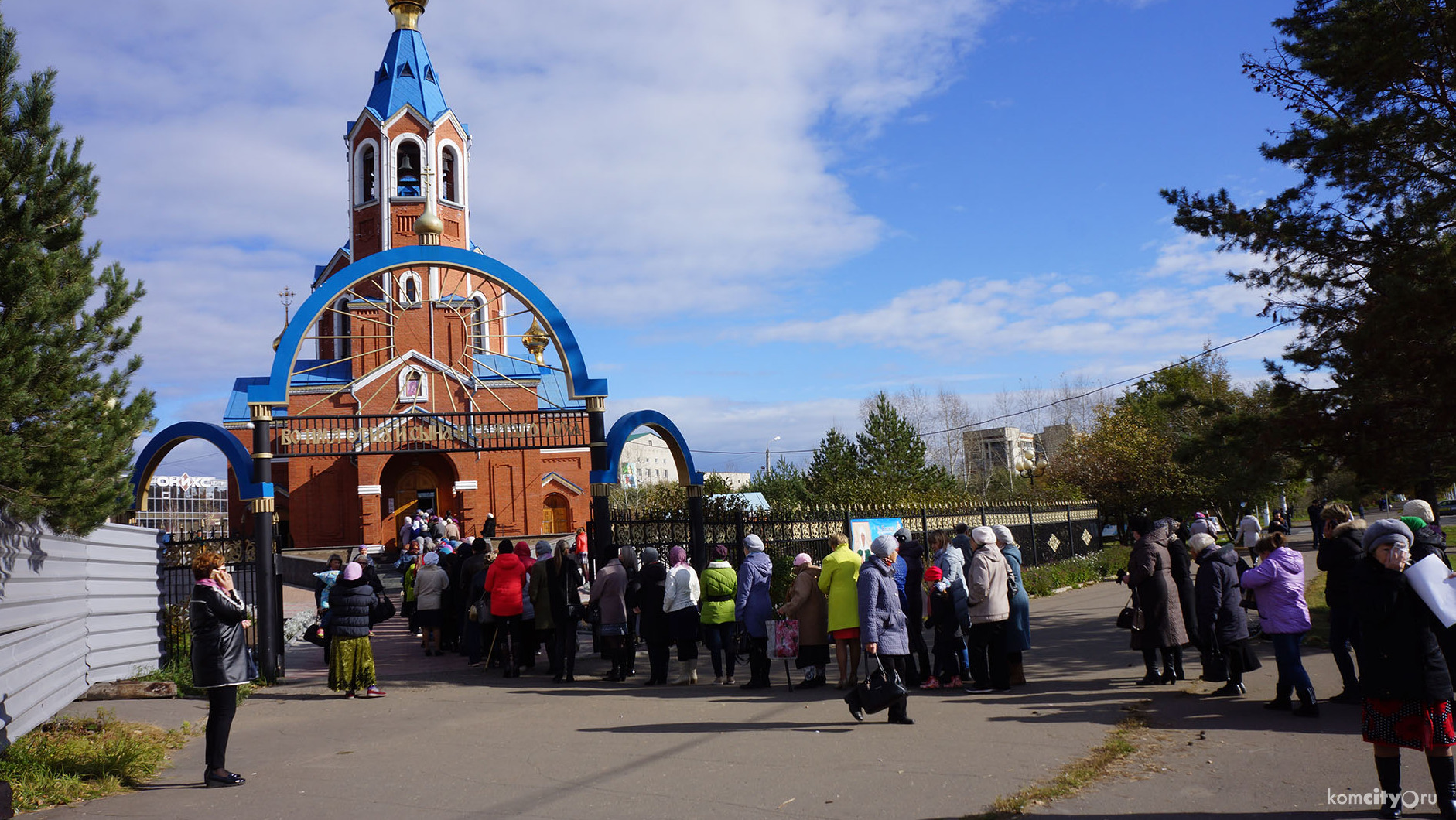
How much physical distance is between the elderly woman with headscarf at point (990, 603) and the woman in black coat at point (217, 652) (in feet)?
21.4

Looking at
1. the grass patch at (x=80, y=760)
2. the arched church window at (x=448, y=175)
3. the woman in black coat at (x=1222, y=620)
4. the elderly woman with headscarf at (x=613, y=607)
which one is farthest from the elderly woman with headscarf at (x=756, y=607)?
the arched church window at (x=448, y=175)

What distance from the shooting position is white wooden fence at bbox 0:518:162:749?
6.70 m

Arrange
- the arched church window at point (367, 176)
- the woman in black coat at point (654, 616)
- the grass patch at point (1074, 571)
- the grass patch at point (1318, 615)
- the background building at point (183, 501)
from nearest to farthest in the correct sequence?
the woman in black coat at point (654, 616)
the grass patch at point (1318, 615)
the grass patch at point (1074, 571)
the arched church window at point (367, 176)
the background building at point (183, 501)

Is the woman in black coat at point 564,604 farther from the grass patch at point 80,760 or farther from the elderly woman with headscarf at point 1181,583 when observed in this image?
the elderly woman with headscarf at point 1181,583

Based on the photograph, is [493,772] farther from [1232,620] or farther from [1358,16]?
[1358,16]

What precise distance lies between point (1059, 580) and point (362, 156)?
1289 inches

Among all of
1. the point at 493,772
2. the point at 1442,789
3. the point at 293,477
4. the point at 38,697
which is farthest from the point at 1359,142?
the point at 293,477

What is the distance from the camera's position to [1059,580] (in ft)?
69.1

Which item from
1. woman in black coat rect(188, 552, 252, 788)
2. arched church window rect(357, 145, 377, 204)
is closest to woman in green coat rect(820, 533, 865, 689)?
woman in black coat rect(188, 552, 252, 788)

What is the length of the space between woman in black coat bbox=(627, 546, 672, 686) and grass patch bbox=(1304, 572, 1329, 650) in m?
6.62

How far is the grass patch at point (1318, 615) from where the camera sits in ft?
38.4

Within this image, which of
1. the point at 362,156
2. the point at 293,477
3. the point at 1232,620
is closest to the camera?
the point at 1232,620

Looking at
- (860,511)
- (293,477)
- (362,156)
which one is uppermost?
(362,156)

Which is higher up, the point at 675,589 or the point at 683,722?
the point at 675,589
